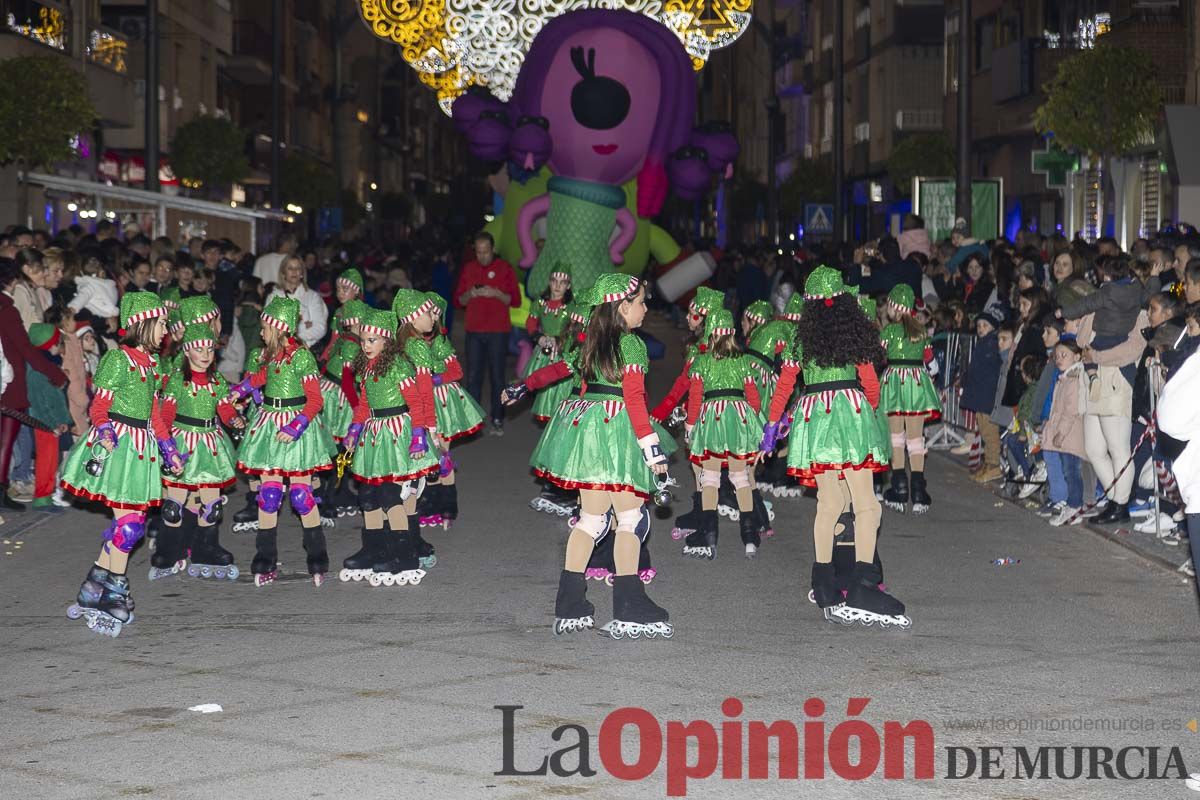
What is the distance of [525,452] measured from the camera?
16.9m

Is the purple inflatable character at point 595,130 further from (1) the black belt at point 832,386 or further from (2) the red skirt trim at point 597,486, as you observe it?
(2) the red skirt trim at point 597,486

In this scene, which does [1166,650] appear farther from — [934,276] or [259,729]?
[934,276]

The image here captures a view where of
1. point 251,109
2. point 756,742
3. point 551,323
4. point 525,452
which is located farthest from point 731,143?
point 251,109

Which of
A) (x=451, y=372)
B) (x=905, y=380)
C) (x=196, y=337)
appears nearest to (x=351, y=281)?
(x=451, y=372)

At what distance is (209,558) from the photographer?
34.6 feet

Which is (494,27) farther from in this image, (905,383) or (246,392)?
(246,392)

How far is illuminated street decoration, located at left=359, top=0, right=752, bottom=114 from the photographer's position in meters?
21.1

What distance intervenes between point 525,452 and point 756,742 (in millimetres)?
10176

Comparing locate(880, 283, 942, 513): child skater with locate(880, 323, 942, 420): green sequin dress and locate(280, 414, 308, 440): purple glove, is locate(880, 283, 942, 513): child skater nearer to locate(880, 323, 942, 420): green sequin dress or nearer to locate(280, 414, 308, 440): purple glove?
locate(880, 323, 942, 420): green sequin dress

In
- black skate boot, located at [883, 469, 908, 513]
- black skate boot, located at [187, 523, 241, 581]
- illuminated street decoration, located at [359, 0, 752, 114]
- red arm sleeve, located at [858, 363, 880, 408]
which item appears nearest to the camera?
red arm sleeve, located at [858, 363, 880, 408]

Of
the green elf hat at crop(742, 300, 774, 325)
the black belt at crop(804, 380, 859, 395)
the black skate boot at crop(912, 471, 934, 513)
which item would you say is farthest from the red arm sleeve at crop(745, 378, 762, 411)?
the black skate boot at crop(912, 471, 934, 513)

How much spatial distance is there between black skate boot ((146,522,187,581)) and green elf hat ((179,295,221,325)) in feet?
4.07

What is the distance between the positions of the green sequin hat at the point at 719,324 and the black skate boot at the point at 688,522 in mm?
1222

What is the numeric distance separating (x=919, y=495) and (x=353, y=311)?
458cm
